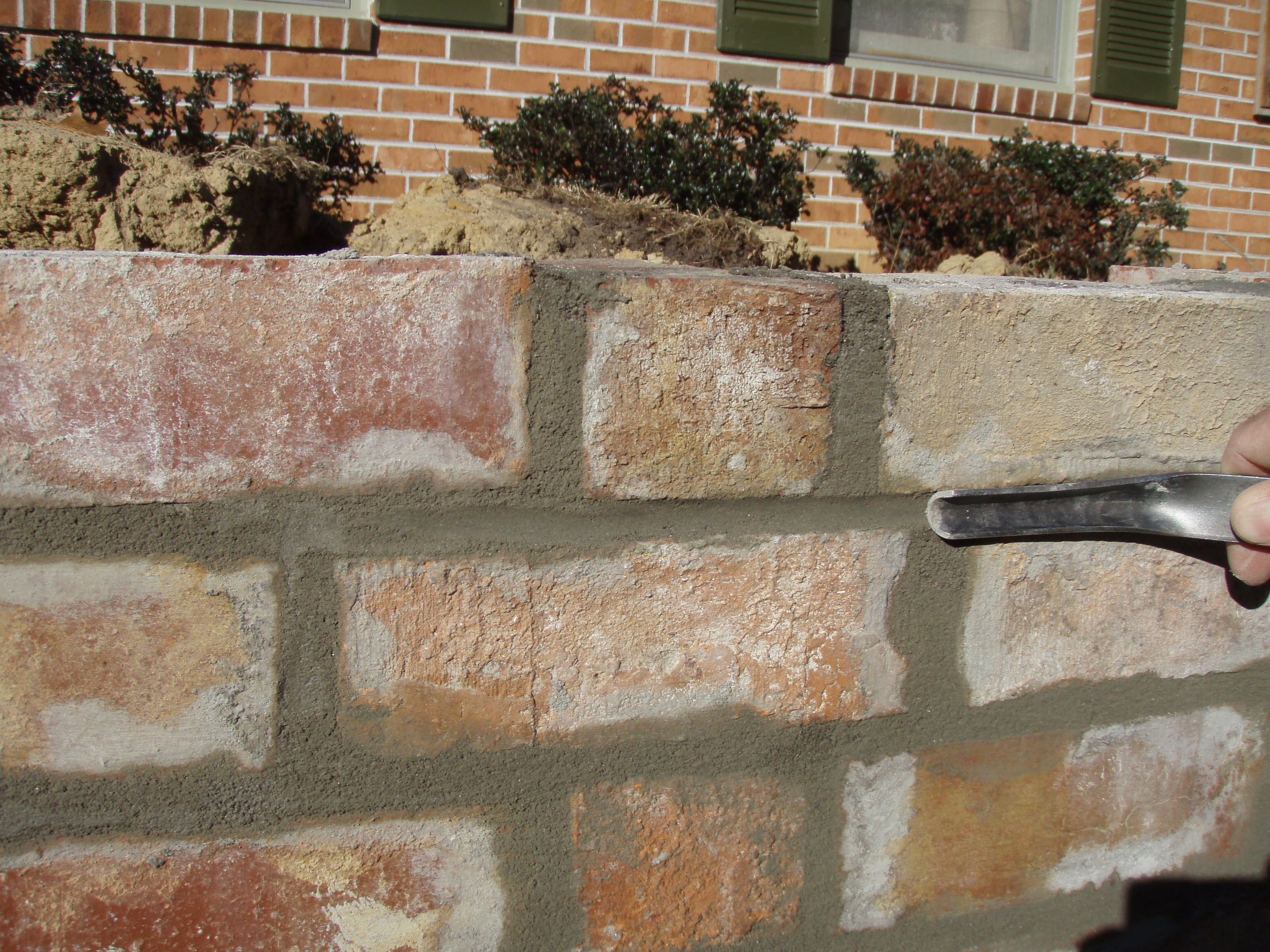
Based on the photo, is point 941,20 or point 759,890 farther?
point 941,20

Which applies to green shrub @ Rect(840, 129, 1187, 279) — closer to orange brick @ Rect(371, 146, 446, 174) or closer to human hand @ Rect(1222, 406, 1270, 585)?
orange brick @ Rect(371, 146, 446, 174)

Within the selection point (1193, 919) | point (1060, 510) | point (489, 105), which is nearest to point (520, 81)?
point (489, 105)

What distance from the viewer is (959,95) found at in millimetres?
4047

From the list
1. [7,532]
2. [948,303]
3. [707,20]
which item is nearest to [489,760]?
[7,532]

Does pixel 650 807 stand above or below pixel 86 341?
below

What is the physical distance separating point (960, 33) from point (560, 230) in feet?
10.2

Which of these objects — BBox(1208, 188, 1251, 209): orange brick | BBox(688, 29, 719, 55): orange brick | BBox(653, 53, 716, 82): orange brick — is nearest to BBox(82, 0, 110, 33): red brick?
BBox(653, 53, 716, 82): orange brick

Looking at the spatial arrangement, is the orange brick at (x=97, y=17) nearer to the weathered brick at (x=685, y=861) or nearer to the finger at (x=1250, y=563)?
the weathered brick at (x=685, y=861)

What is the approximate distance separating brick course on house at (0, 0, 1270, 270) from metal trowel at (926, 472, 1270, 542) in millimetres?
2510

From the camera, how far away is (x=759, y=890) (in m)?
1.03

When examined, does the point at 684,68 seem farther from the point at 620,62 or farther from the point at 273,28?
the point at 273,28

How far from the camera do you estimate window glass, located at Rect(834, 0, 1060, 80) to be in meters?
4.09

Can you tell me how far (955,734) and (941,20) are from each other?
423 centimetres

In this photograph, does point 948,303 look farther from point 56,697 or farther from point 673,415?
point 56,697
